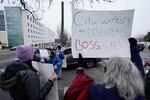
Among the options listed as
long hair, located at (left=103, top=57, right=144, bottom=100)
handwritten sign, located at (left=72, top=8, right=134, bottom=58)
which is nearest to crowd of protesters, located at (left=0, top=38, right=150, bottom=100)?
long hair, located at (left=103, top=57, right=144, bottom=100)

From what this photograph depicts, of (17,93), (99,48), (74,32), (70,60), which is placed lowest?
(70,60)

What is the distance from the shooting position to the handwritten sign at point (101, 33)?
342 centimetres

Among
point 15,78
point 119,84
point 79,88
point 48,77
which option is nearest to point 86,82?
point 79,88

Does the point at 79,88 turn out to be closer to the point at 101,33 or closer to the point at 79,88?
the point at 79,88

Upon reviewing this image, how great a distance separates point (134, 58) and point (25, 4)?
24.6 feet

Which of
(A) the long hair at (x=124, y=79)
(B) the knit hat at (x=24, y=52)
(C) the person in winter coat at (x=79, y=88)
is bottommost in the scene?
(C) the person in winter coat at (x=79, y=88)

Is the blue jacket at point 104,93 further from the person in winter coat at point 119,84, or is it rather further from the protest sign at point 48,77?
the protest sign at point 48,77

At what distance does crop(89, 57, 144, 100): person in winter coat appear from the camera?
7.06 ft

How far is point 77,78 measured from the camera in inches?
102

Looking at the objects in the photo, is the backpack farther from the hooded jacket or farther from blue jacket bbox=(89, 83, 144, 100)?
blue jacket bbox=(89, 83, 144, 100)

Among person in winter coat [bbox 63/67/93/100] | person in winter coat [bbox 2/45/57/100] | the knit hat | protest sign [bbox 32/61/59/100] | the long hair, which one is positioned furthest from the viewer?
protest sign [bbox 32/61/59/100]

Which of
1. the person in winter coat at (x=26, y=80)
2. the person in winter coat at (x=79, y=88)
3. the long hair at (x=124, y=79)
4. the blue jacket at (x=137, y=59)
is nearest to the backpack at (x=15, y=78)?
the person in winter coat at (x=26, y=80)

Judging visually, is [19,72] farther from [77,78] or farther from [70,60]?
[70,60]

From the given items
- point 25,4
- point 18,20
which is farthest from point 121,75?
point 18,20
